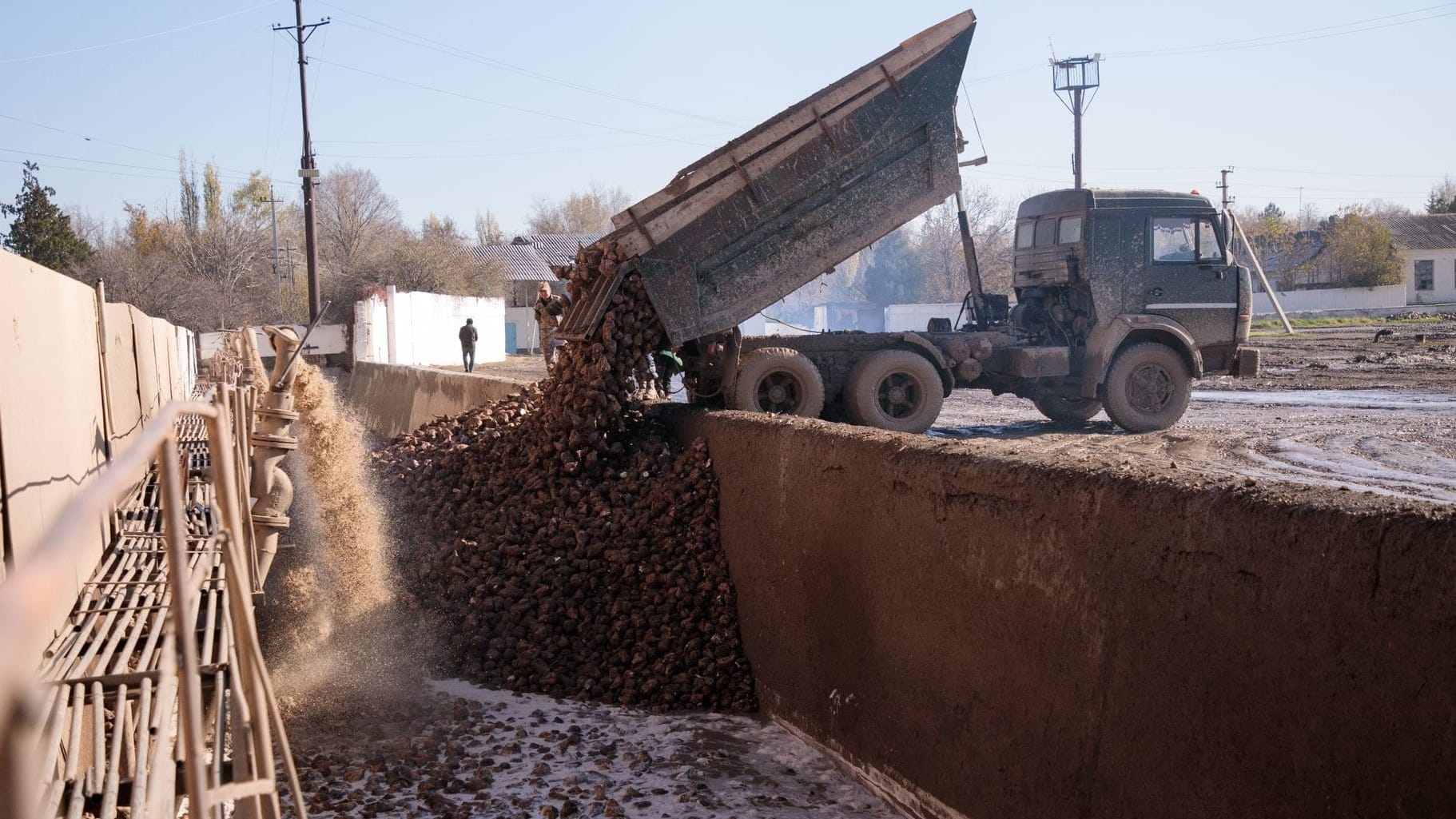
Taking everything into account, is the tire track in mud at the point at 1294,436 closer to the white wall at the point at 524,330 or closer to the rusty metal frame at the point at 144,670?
the rusty metal frame at the point at 144,670

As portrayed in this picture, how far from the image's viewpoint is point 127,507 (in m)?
6.94

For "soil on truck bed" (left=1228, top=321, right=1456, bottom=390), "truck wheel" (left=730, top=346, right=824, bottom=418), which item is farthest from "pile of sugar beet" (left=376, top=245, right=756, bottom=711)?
"soil on truck bed" (left=1228, top=321, right=1456, bottom=390)

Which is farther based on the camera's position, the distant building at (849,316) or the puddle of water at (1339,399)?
the distant building at (849,316)

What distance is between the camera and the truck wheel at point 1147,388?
574 inches

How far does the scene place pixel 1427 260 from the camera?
201ft

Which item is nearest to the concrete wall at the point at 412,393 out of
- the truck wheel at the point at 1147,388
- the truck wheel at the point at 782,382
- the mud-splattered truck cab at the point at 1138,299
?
the truck wheel at the point at 782,382

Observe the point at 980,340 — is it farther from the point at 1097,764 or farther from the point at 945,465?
the point at 1097,764

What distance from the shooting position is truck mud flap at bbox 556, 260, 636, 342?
1019 centimetres

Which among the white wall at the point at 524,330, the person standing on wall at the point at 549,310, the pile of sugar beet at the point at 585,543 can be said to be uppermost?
the white wall at the point at 524,330

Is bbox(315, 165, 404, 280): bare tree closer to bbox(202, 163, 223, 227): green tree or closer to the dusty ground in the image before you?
bbox(202, 163, 223, 227): green tree

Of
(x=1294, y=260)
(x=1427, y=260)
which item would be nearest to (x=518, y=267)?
(x=1294, y=260)

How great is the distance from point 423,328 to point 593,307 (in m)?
29.9

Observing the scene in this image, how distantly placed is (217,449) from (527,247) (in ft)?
243

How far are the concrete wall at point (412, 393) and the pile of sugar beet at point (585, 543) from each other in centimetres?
329
